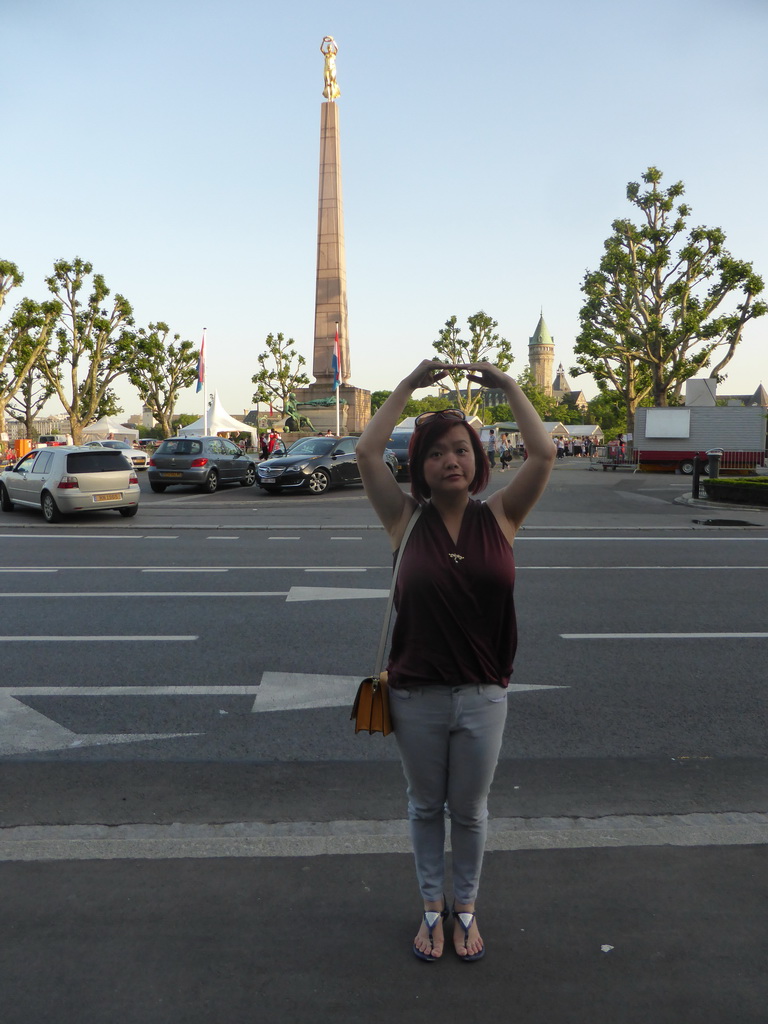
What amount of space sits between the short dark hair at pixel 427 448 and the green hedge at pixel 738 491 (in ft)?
60.2

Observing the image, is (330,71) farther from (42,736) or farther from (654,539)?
(42,736)

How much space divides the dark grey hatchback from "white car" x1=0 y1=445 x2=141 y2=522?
6.65 m

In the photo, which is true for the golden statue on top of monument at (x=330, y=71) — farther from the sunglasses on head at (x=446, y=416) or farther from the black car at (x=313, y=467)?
the sunglasses on head at (x=446, y=416)

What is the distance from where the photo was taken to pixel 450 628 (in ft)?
9.30

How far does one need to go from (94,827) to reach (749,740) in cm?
337

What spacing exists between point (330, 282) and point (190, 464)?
22193 millimetres

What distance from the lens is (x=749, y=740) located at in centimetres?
494

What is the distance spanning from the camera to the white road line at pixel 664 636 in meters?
7.35

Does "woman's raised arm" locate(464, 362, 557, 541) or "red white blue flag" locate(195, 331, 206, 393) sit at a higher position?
"red white blue flag" locate(195, 331, 206, 393)

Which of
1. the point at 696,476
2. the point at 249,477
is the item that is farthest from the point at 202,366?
the point at 696,476

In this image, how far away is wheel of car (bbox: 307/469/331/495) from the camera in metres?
24.4

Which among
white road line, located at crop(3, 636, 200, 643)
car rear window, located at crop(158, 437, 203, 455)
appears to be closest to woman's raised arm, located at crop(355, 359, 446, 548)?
white road line, located at crop(3, 636, 200, 643)

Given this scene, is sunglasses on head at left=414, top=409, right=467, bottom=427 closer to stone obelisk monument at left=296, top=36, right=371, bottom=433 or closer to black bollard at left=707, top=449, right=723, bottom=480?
black bollard at left=707, top=449, right=723, bottom=480

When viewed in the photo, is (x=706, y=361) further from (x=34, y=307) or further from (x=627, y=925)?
(x=627, y=925)
